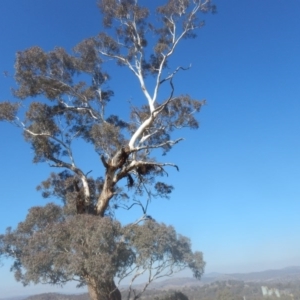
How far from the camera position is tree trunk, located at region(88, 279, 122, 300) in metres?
9.67

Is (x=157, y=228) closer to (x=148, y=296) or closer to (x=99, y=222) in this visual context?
(x=99, y=222)

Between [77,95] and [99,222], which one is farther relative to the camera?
[77,95]

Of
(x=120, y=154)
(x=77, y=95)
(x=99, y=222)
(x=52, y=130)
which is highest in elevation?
(x=77, y=95)

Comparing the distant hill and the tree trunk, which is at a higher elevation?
the distant hill

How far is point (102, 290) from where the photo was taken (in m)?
9.84

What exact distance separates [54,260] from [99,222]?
1.20 metres

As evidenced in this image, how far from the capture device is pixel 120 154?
11562 millimetres

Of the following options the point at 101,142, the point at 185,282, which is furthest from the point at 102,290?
the point at 185,282

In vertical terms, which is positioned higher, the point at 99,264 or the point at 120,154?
the point at 120,154

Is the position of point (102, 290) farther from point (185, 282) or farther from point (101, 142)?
point (185, 282)

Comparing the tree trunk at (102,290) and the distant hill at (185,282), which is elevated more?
the distant hill at (185,282)

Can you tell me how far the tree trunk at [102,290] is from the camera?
967 cm

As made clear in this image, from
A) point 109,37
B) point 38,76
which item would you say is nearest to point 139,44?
point 109,37

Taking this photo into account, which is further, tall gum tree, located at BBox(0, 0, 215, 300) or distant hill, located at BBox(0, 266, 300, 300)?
distant hill, located at BBox(0, 266, 300, 300)
